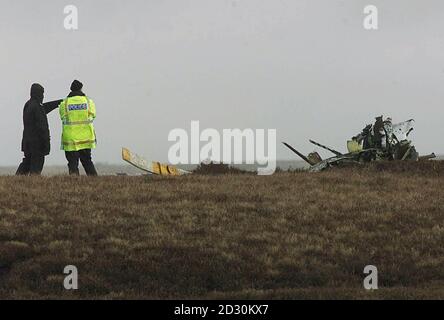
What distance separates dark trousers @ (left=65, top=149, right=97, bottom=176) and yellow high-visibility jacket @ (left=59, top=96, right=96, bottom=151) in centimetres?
33

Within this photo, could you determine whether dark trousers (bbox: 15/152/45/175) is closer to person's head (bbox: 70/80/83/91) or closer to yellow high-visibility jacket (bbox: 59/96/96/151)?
yellow high-visibility jacket (bbox: 59/96/96/151)

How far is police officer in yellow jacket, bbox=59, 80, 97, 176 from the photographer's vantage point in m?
22.9

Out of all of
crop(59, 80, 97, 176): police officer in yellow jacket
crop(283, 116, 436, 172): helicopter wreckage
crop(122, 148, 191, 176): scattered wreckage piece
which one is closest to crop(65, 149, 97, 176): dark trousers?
crop(59, 80, 97, 176): police officer in yellow jacket

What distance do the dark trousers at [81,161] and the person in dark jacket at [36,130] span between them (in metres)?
0.84

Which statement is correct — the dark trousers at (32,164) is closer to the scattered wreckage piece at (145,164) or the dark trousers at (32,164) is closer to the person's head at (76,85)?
the person's head at (76,85)

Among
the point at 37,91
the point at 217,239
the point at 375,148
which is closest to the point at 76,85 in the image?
the point at 37,91

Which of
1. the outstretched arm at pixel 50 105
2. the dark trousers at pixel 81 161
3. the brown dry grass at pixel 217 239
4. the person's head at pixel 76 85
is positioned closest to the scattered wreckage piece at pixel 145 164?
the dark trousers at pixel 81 161

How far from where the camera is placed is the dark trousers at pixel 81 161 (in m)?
23.4

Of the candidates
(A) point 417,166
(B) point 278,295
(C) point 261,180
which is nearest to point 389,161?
(A) point 417,166

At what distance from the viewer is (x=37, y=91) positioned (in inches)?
919

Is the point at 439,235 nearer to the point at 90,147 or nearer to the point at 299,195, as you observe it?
the point at 299,195

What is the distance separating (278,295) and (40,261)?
5.01 meters

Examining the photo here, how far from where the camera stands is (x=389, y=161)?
27516 mm

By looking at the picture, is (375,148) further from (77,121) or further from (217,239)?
(217,239)
